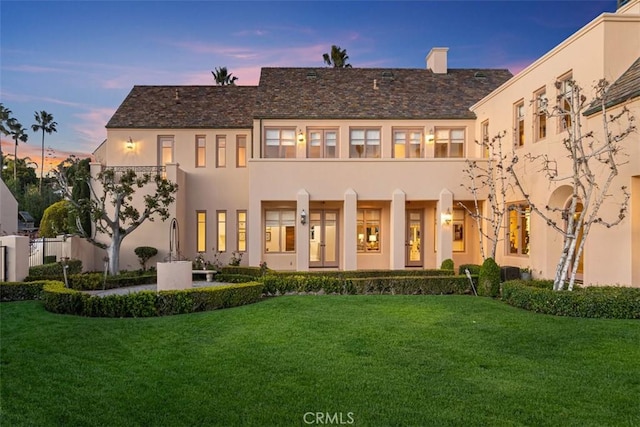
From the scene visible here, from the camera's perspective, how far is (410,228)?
2230 cm

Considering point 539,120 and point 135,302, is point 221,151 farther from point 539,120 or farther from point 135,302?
point 539,120

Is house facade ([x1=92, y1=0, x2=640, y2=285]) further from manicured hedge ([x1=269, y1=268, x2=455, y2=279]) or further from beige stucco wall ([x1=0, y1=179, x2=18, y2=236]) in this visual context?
beige stucco wall ([x1=0, y1=179, x2=18, y2=236])

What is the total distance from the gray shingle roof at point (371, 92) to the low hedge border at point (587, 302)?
39.9 ft

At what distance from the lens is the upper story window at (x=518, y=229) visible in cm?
1688

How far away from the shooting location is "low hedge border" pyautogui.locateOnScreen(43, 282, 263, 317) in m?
10.9

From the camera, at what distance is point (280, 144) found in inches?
850

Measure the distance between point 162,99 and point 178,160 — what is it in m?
3.65

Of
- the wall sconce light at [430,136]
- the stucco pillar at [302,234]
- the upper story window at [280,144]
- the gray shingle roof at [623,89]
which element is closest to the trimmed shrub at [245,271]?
the stucco pillar at [302,234]

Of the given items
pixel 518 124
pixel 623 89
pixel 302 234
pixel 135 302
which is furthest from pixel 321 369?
pixel 518 124

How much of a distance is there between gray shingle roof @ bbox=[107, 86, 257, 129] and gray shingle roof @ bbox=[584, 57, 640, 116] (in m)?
15.2

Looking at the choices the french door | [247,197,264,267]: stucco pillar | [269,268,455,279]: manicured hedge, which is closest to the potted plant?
[269,268,455,279]: manicured hedge

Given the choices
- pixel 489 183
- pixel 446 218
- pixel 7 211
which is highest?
pixel 489 183

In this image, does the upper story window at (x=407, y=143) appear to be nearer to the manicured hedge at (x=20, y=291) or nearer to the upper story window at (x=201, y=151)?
the upper story window at (x=201, y=151)

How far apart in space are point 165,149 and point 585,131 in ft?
59.4
